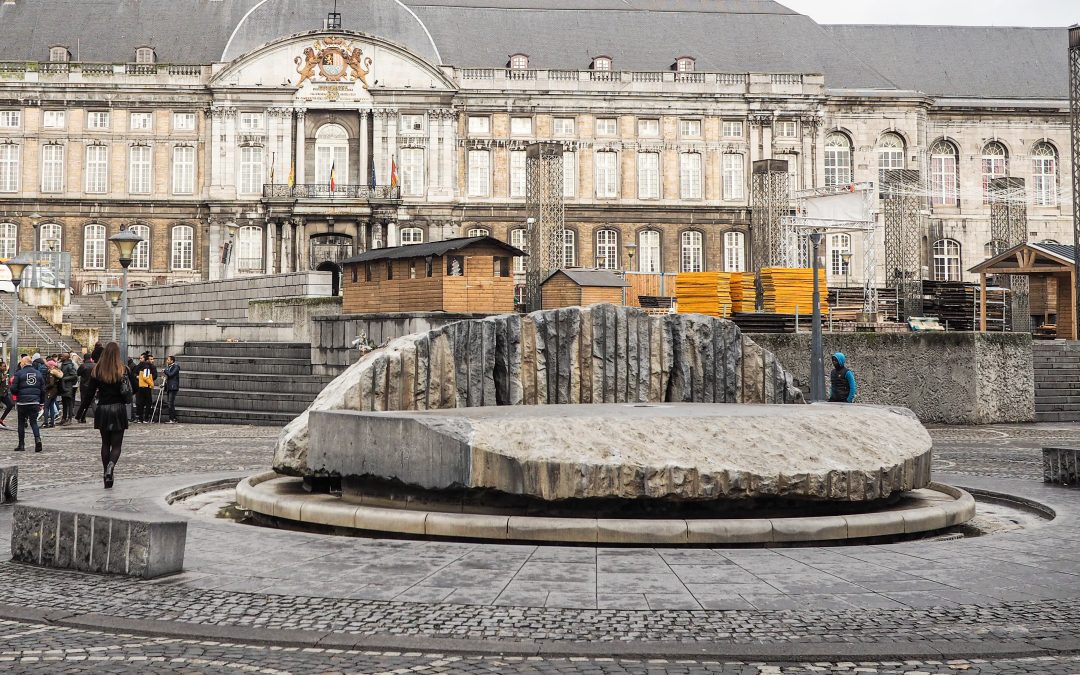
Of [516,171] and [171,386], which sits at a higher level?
[516,171]

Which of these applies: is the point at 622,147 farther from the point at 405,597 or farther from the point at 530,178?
the point at 405,597

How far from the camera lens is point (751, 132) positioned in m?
57.3

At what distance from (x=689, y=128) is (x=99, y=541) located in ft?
173

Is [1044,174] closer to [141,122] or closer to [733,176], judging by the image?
[733,176]

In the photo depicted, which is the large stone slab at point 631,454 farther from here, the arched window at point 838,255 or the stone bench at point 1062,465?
the arched window at point 838,255

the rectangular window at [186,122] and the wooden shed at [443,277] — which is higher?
the rectangular window at [186,122]

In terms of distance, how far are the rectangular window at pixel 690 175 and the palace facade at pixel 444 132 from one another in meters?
0.13

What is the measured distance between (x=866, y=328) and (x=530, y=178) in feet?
36.4

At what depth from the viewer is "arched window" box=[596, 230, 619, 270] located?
186 feet

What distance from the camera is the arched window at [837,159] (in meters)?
58.5

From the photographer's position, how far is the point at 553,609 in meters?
6.22

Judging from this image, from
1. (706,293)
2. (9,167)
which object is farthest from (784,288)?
(9,167)

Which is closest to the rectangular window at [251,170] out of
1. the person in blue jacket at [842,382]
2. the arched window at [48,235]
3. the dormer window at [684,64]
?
the arched window at [48,235]

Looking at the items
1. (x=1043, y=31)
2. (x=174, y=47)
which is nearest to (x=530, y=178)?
(x=174, y=47)
